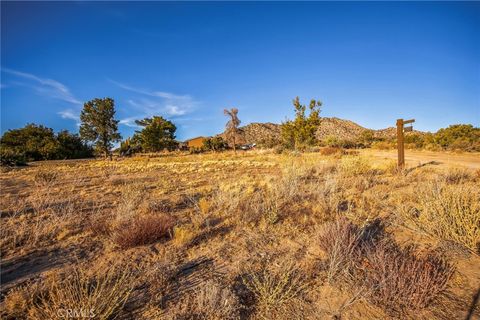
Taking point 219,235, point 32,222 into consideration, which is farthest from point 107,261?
point 32,222

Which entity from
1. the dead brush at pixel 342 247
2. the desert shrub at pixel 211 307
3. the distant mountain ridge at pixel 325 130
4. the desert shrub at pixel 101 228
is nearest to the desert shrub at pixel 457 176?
the dead brush at pixel 342 247

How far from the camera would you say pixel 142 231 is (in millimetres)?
4164

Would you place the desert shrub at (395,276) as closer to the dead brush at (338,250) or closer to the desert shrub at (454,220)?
the dead brush at (338,250)

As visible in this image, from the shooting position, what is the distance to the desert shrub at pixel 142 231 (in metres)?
4.01

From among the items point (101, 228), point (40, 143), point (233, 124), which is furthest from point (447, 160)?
point (40, 143)

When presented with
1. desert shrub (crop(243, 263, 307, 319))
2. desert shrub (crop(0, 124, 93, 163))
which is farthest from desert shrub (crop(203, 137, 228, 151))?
desert shrub (crop(243, 263, 307, 319))

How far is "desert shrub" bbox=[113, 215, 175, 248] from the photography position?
4.01 m

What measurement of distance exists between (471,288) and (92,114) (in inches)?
1741

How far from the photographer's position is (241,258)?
356cm

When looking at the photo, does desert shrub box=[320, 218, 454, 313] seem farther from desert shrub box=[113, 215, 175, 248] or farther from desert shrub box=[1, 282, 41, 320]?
desert shrub box=[1, 282, 41, 320]

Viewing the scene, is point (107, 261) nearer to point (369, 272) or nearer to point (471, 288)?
point (369, 272)

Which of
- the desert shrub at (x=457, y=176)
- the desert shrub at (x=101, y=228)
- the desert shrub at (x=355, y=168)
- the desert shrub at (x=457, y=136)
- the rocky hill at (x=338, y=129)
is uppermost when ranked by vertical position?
the rocky hill at (x=338, y=129)

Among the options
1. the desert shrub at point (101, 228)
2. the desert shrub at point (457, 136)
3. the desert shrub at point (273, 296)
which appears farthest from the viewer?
the desert shrub at point (457, 136)

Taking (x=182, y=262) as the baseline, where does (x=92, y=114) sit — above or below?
above
